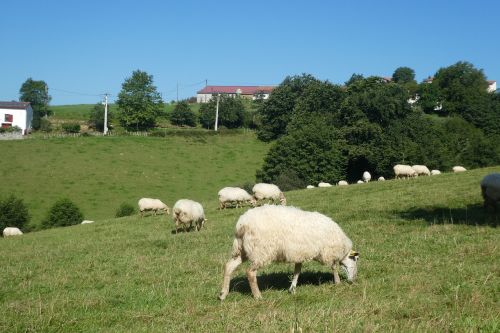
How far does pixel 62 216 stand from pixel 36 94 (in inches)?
4377

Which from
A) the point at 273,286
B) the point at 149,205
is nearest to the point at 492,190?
the point at 273,286

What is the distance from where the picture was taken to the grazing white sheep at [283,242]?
31.8ft

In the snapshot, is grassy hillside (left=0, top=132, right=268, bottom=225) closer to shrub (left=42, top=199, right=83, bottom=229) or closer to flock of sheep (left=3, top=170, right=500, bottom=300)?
shrub (left=42, top=199, right=83, bottom=229)

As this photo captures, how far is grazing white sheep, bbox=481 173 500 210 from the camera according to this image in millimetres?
17608

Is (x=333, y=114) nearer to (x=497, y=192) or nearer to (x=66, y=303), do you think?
(x=497, y=192)

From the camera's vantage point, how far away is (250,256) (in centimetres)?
970

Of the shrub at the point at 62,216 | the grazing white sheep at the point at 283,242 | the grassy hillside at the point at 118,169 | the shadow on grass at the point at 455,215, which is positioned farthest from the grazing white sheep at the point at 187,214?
the grassy hillside at the point at 118,169

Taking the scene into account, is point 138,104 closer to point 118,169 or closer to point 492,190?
point 118,169

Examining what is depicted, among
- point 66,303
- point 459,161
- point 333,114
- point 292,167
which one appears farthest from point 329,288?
point 333,114

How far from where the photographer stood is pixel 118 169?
68375mm

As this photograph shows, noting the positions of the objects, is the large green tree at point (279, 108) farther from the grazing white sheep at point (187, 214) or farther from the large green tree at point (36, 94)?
the grazing white sheep at point (187, 214)

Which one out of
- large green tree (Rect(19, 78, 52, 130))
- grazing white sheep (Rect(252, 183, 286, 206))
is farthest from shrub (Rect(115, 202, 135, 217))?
large green tree (Rect(19, 78, 52, 130))

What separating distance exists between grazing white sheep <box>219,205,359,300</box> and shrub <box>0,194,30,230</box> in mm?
37898

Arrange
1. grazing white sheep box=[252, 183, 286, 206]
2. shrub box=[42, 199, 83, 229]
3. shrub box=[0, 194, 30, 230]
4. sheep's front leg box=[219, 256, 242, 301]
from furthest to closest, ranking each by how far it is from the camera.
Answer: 1. shrub box=[42, 199, 83, 229]
2. shrub box=[0, 194, 30, 230]
3. grazing white sheep box=[252, 183, 286, 206]
4. sheep's front leg box=[219, 256, 242, 301]
